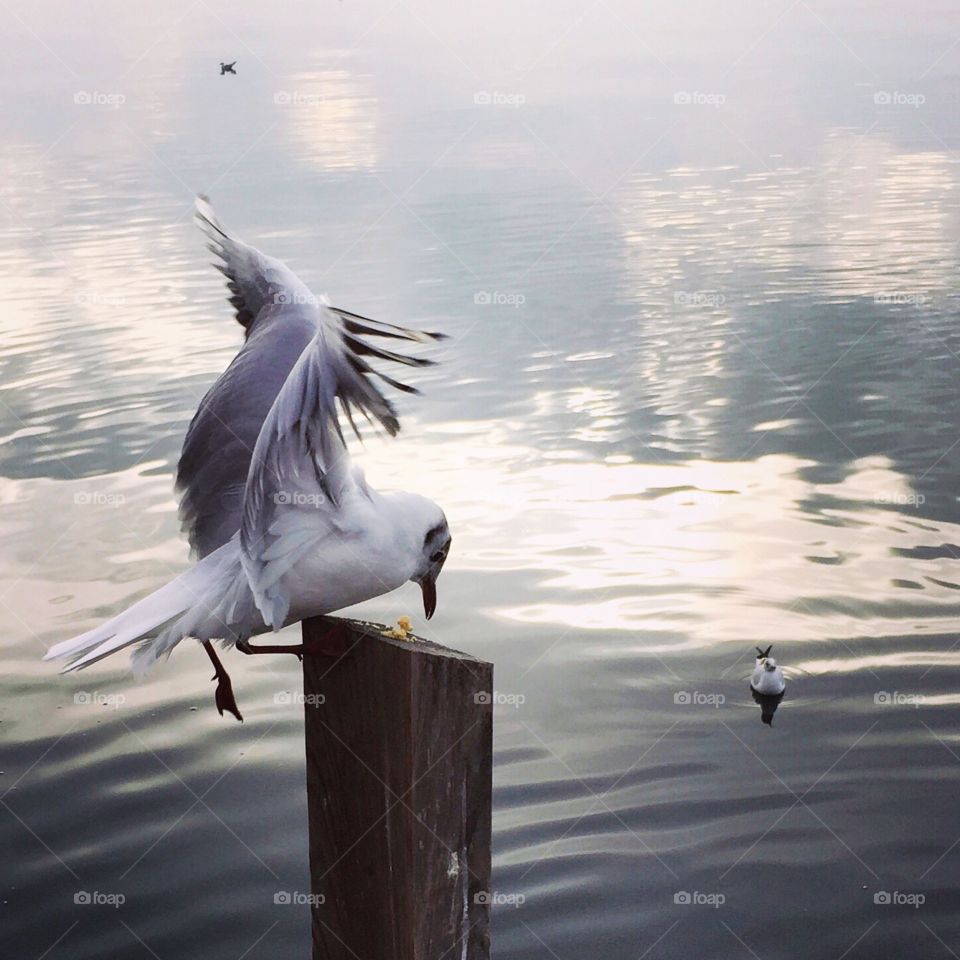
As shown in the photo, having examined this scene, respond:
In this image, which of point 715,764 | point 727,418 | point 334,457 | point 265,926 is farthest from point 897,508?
point 334,457

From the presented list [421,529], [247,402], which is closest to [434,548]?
[421,529]

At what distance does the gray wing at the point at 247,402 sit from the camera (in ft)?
8.59

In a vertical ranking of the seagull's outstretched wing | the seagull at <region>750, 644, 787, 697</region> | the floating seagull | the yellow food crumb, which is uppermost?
the seagull's outstretched wing

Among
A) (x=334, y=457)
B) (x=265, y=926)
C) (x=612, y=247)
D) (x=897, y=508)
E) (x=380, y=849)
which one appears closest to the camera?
(x=380, y=849)

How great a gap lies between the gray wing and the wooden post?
645 millimetres

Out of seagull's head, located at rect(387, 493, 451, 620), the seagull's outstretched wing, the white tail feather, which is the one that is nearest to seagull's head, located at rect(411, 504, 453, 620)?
seagull's head, located at rect(387, 493, 451, 620)

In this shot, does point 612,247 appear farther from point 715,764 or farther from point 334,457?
point 334,457

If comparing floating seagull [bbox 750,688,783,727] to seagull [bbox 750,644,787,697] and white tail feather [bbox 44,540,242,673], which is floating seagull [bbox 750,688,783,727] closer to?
seagull [bbox 750,644,787,697]

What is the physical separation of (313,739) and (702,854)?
2302 mm

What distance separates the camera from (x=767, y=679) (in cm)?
497

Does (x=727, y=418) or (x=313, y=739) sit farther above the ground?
(x=313, y=739)

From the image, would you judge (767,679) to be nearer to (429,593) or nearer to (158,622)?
(429,593)

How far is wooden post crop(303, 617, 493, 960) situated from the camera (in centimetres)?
199

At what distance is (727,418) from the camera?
316 inches
